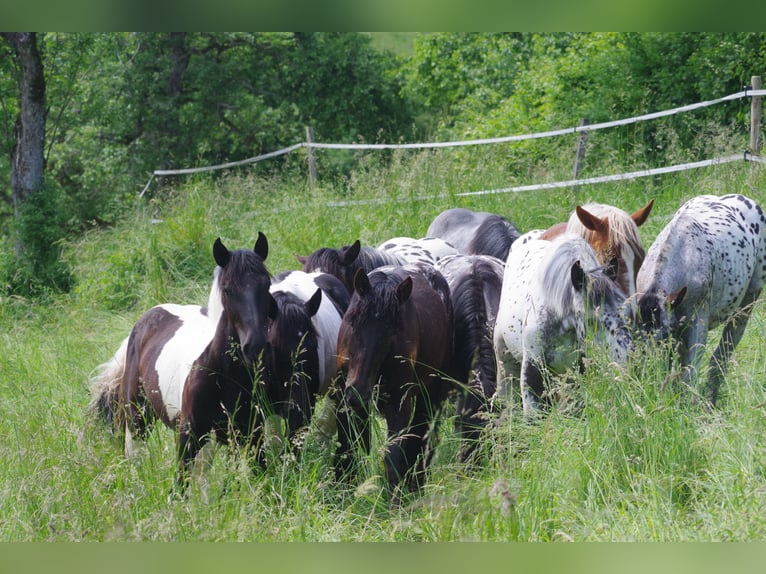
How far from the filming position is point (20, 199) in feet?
39.2

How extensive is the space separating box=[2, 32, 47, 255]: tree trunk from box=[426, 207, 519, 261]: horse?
20.0 ft

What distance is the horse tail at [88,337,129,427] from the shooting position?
17.2ft

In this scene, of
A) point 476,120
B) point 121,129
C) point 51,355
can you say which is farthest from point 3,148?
point 476,120

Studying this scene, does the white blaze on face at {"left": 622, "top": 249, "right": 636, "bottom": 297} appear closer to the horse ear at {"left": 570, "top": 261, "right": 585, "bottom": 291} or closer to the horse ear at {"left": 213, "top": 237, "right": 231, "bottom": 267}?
the horse ear at {"left": 570, "top": 261, "right": 585, "bottom": 291}

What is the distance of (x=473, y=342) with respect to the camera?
480 cm

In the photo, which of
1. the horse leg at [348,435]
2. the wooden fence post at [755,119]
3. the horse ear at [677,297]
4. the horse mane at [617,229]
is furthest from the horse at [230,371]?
the wooden fence post at [755,119]

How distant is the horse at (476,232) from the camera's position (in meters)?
6.76

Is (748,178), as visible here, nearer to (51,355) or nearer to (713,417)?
(713,417)

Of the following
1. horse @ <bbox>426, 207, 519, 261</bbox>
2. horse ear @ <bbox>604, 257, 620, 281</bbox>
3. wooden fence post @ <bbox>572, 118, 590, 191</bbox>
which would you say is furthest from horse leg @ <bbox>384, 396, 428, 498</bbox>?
wooden fence post @ <bbox>572, 118, 590, 191</bbox>

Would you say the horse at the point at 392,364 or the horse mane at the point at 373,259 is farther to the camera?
the horse mane at the point at 373,259

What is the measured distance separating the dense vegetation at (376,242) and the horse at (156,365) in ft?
0.77

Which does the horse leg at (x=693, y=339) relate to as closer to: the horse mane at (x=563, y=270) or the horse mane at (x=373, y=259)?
the horse mane at (x=563, y=270)

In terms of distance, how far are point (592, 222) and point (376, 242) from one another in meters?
4.98

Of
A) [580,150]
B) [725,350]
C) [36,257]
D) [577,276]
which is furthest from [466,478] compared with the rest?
[36,257]
